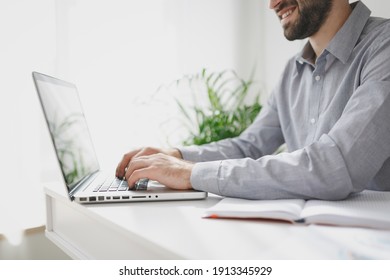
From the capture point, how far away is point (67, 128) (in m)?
0.94

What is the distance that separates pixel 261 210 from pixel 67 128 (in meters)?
0.58

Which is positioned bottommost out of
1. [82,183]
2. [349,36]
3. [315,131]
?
[82,183]

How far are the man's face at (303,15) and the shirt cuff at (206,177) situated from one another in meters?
0.63

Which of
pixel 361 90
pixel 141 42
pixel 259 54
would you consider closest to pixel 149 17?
pixel 141 42

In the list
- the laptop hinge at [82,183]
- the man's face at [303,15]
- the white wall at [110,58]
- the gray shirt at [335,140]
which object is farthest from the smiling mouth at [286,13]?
the laptop hinge at [82,183]

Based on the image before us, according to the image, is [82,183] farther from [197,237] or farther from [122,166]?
[197,237]

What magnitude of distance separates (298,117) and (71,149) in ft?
2.39

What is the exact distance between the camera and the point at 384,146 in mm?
750

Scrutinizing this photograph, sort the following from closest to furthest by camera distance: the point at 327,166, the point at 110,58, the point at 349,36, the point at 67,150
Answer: the point at 327,166
the point at 67,150
the point at 349,36
the point at 110,58

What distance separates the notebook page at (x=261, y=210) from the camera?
59 centimetres

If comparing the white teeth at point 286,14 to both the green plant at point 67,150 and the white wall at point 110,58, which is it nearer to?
the white wall at point 110,58

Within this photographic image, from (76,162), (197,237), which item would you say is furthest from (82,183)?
(197,237)
